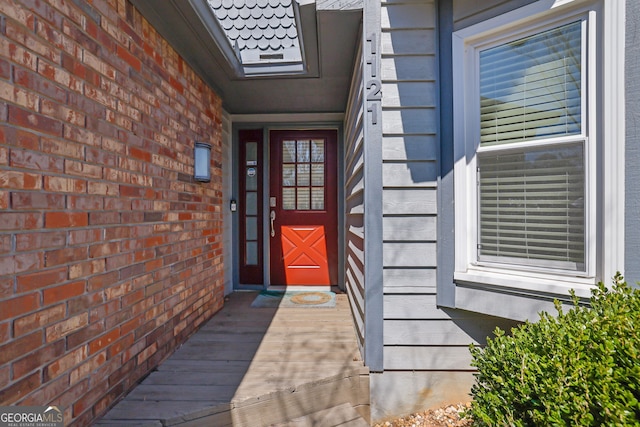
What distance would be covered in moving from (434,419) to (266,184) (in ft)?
9.64

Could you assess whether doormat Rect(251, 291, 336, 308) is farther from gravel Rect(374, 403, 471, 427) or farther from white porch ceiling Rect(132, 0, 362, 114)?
white porch ceiling Rect(132, 0, 362, 114)

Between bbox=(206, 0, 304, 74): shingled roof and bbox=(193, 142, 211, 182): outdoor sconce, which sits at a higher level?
bbox=(206, 0, 304, 74): shingled roof

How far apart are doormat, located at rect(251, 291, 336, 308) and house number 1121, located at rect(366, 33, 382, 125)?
2.01m

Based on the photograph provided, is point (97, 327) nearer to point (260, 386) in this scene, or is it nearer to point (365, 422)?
point (260, 386)

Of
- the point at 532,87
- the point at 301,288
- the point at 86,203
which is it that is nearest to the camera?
the point at 86,203

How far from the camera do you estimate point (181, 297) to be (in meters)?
2.40

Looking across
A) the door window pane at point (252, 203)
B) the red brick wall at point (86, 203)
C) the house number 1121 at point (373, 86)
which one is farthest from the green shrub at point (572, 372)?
the door window pane at point (252, 203)

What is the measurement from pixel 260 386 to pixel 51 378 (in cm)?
92

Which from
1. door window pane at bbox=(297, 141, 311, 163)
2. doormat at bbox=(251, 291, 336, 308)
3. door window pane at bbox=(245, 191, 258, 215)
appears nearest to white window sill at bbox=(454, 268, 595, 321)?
doormat at bbox=(251, 291, 336, 308)

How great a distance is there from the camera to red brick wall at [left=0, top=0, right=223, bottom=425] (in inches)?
46.7

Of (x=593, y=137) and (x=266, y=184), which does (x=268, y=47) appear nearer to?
(x=266, y=184)

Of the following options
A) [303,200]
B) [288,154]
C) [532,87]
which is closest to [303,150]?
[288,154]

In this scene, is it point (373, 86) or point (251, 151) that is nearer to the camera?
point (373, 86)

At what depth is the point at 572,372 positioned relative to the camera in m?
1.13
